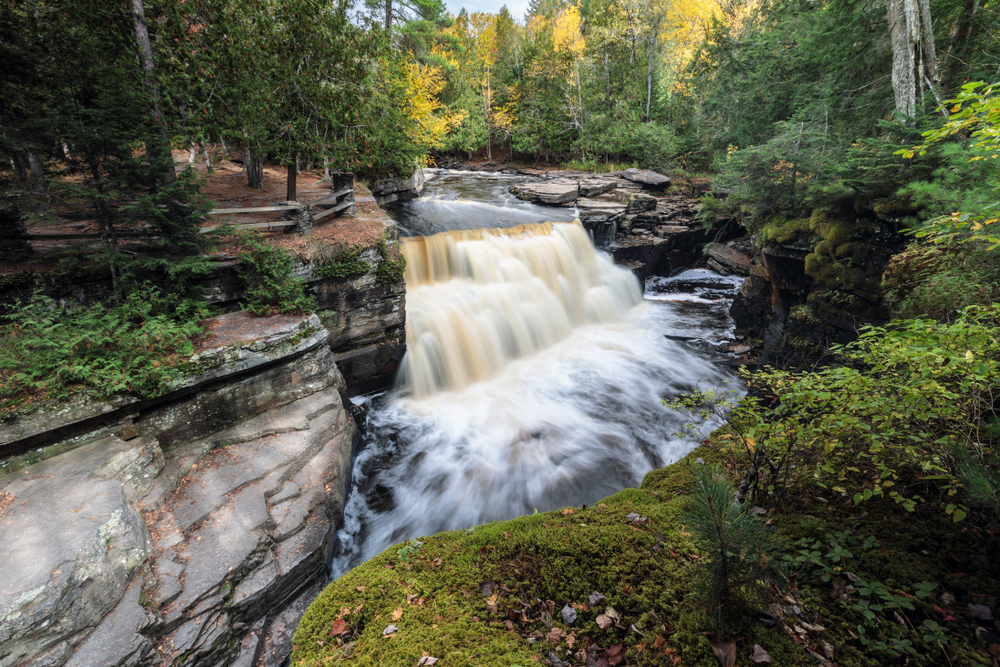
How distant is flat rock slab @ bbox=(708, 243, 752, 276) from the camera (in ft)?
53.8

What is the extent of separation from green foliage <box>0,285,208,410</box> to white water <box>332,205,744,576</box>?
11.3 ft

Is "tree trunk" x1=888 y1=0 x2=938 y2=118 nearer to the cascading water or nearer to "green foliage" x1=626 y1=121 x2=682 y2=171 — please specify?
the cascading water

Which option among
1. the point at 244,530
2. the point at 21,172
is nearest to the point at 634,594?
the point at 244,530

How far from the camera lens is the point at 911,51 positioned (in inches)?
311

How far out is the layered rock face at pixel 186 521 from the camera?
11.6 ft

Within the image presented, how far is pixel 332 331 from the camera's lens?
8.87m

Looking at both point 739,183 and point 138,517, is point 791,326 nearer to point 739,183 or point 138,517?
point 739,183

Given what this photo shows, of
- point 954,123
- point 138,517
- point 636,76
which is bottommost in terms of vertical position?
point 138,517

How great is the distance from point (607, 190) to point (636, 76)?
13909 mm

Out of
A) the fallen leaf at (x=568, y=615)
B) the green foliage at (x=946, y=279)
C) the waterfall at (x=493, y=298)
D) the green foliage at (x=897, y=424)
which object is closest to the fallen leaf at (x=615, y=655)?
the fallen leaf at (x=568, y=615)

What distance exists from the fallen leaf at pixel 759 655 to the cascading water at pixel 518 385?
455 centimetres

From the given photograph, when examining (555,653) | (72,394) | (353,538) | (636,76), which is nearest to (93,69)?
(72,394)

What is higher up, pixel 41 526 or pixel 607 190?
pixel 607 190

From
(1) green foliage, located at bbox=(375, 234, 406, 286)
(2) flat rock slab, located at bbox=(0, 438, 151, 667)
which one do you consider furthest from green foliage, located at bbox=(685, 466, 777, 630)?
(1) green foliage, located at bbox=(375, 234, 406, 286)
